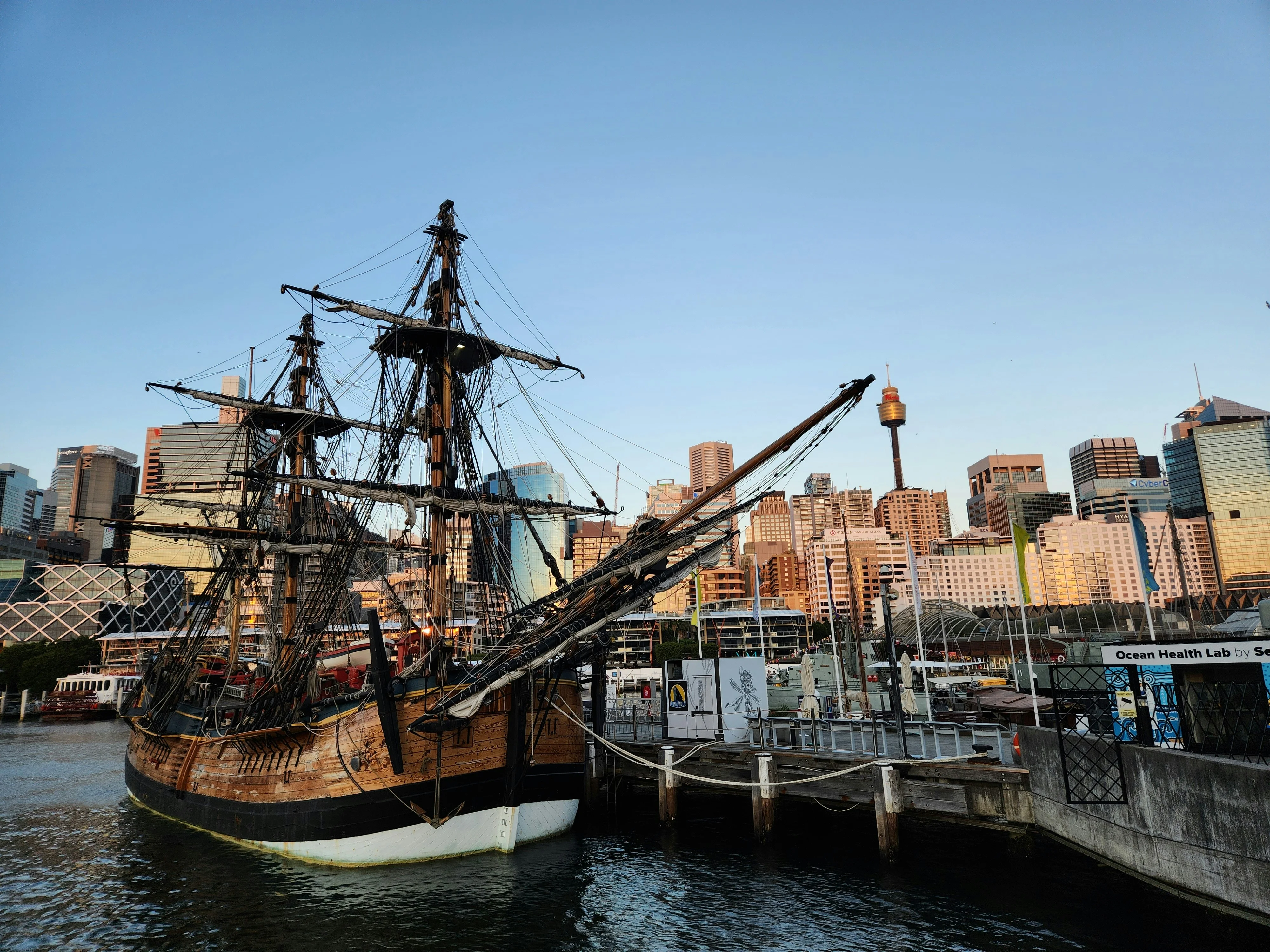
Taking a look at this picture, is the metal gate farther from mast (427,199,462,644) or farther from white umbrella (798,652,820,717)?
mast (427,199,462,644)

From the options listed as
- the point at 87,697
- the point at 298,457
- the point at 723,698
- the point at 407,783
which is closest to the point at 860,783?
the point at 723,698

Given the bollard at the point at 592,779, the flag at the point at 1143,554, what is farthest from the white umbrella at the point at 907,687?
the bollard at the point at 592,779

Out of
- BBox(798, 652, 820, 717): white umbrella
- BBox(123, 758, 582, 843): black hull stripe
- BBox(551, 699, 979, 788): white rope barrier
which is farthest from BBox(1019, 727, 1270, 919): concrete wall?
BBox(123, 758, 582, 843): black hull stripe

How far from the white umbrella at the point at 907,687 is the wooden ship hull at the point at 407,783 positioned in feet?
41.3

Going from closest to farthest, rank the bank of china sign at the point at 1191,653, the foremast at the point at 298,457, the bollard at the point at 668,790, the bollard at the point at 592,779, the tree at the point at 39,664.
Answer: the bank of china sign at the point at 1191,653
the bollard at the point at 668,790
the bollard at the point at 592,779
the foremast at the point at 298,457
the tree at the point at 39,664

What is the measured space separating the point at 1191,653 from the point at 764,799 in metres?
11.4

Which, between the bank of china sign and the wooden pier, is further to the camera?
the wooden pier

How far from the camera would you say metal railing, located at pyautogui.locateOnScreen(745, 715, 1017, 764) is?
21.2m

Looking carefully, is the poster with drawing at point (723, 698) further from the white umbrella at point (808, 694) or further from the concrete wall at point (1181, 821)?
the concrete wall at point (1181, 821)

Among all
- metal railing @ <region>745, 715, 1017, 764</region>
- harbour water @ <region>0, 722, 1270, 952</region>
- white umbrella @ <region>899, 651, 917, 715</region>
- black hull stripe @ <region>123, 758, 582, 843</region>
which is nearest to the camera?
harbour water @ <region>0, 722, 1270, 952</region>

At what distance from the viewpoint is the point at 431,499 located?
28.8 metres

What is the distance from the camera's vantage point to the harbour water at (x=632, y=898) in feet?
49.8

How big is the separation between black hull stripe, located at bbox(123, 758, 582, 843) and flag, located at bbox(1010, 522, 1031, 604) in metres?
15.2

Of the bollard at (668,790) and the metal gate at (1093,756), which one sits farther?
the bollard at (668,790)
